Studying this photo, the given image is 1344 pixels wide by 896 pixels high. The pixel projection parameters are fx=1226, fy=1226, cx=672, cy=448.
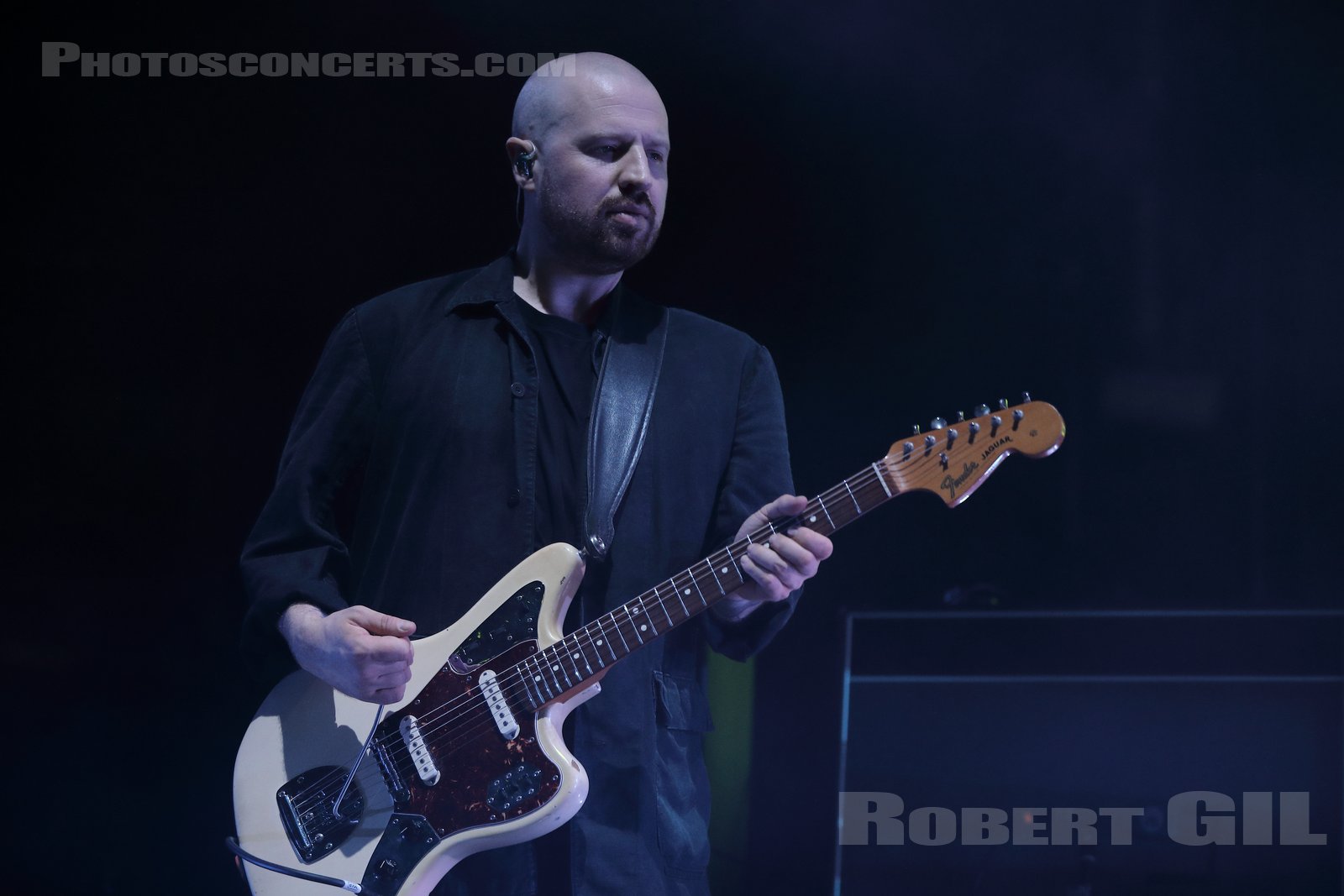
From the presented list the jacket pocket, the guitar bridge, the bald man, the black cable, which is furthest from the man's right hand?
the jacket pocket

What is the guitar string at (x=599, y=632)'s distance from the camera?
6.91 feet

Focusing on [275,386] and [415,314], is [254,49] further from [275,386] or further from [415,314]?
[415,314]

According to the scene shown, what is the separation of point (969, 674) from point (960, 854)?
415 mm

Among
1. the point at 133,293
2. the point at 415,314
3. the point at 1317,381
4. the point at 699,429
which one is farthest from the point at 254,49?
the point at 1317,381

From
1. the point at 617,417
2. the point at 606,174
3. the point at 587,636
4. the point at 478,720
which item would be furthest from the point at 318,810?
the point at 606,174

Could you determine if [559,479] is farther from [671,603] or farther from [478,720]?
[478,720]

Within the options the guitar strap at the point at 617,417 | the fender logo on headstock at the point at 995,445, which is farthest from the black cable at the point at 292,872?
the fender logo on headstock at the point at 995,445

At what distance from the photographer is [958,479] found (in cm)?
215

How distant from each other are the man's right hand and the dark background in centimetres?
111

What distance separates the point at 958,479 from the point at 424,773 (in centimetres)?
106

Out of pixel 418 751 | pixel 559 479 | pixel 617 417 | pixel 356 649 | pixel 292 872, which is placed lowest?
pixel 292 872

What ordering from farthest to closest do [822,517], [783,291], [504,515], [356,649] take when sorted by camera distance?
[783,291] → [504,515] → [822,517] → [356,649]

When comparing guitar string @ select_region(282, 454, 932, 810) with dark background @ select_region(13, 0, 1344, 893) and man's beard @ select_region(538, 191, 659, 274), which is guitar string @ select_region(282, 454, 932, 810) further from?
dark background @ select_region(13, 0, 1344, 893)

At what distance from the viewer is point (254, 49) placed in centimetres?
309
